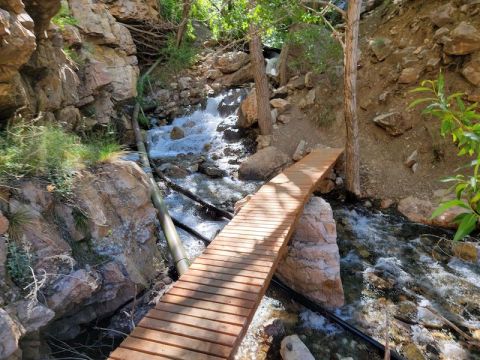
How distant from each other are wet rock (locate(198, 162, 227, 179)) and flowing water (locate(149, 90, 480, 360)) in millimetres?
355

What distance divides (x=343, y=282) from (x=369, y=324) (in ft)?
2.77

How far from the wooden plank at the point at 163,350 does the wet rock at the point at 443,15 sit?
352 inches

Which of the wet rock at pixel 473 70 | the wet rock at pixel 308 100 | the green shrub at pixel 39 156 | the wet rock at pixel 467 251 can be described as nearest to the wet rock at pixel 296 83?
the wet rock at pixel 308 100

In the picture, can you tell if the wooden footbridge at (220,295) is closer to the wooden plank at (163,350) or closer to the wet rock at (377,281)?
the wooden plank at (163,350)

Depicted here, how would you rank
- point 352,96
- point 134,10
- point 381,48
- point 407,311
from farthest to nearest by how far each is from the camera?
point 134,10, point 381,48, point 352,96, point 407,311

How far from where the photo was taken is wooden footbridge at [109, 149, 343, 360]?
2.53 metres

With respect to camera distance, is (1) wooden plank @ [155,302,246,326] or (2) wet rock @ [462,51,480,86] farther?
(2) wet rock @ [462,51,480,86]

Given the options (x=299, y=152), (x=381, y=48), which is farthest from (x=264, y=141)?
(x=381, y=48)

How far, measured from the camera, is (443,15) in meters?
7.70

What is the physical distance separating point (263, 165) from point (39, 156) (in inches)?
208

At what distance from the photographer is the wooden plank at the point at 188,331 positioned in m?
2.58

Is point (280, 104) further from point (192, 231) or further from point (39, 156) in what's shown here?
point (39, 156)

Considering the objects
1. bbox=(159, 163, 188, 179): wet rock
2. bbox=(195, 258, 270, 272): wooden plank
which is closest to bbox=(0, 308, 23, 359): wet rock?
bbox=(195, 258, 270, 272): wooden plank

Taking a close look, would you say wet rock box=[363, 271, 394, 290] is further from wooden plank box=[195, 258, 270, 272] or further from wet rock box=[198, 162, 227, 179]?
wet rock box=[198, 162, 227, 179]
